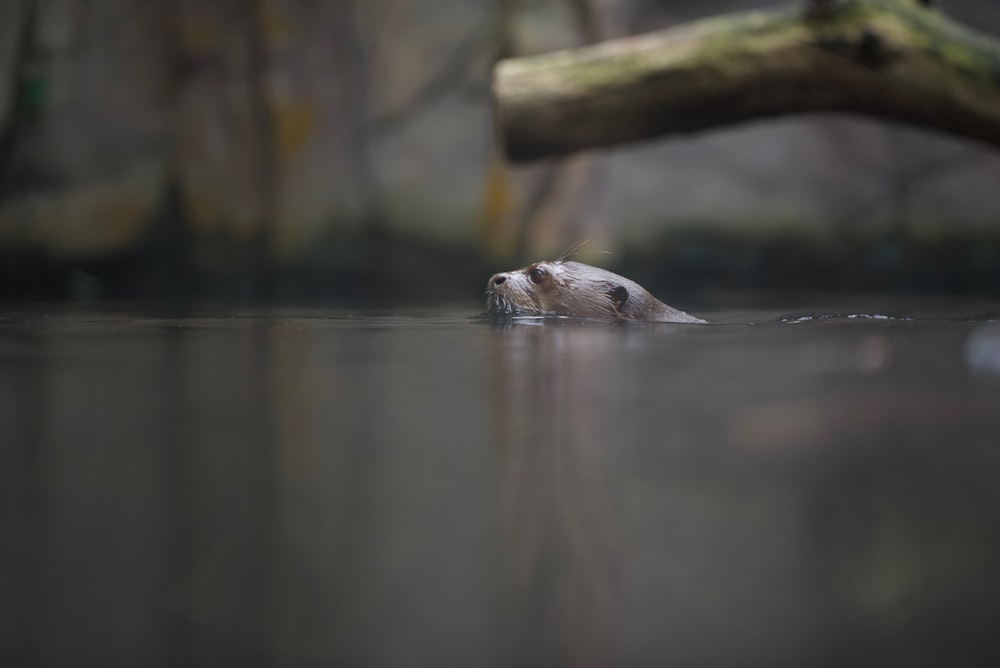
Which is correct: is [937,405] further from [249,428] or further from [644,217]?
[644,217]

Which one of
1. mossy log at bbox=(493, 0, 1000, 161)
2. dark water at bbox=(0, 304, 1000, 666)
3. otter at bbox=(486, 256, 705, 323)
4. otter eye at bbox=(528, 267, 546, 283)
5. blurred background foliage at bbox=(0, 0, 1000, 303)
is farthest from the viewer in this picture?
blurred background foliage at bbox=(0, 0, 1000, 303)

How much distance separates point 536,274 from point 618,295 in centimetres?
22

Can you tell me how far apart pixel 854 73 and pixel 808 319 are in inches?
39.5

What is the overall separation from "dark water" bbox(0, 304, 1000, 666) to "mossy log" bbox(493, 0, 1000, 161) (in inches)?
69.5

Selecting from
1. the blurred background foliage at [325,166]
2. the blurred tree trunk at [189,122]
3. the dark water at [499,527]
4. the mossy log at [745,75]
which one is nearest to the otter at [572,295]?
the mossy log at [745,75]

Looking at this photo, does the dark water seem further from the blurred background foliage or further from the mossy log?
the blurred background foliage

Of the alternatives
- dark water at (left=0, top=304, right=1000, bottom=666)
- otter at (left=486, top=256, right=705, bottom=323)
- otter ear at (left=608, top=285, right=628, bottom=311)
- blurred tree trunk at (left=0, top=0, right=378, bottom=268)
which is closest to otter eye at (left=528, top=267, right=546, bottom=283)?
otter at (left=486, top=256, right=705, bottom=323)

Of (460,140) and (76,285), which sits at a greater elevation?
(460,140)

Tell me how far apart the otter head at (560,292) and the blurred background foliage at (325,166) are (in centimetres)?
264

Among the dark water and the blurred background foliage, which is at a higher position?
the blurred background foliage

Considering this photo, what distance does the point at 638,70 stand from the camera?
8.71 ft

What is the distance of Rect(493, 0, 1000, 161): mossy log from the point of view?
2.63 metres

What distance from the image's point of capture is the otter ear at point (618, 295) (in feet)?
7.74

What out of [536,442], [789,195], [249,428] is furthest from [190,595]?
[789,195]
